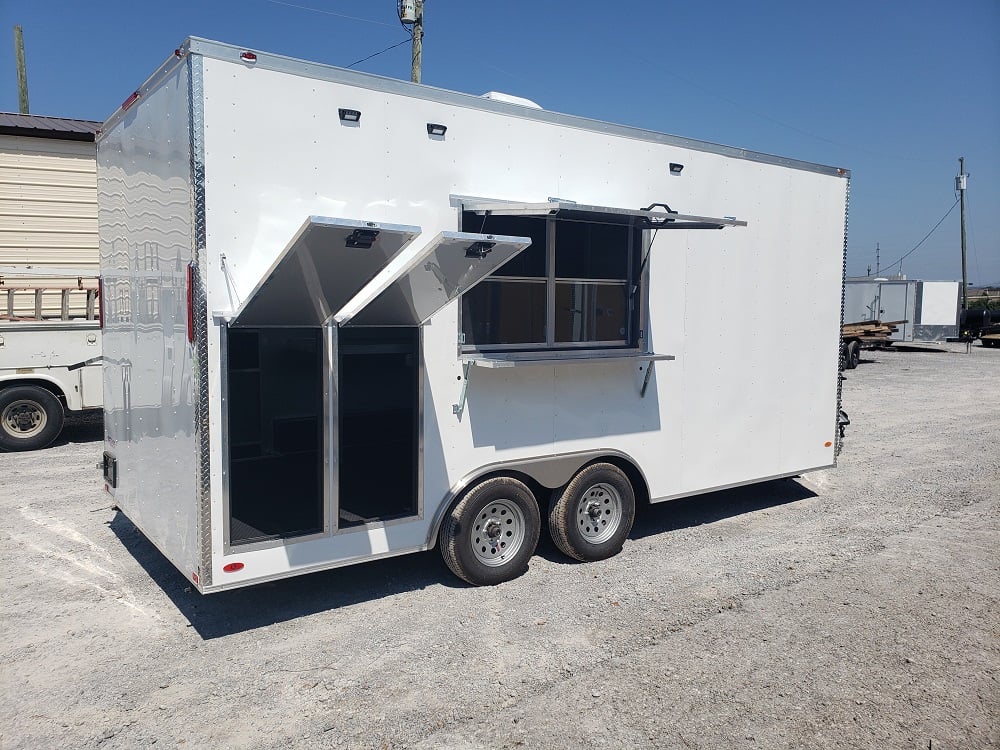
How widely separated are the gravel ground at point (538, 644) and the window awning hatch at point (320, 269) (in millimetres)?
1799

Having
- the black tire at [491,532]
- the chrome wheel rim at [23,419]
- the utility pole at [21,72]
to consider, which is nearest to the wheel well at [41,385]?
the chrome wheel rim at [23,419]

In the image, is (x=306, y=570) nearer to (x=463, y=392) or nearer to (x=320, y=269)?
(x=463, y=392)

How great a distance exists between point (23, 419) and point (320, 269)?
7095 millimetres

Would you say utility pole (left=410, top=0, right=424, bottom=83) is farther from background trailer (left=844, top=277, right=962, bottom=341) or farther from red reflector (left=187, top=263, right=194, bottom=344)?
background trailer (left=844, top=277, right=962, bottom=341)

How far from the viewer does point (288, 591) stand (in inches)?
198

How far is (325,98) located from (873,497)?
636 cm

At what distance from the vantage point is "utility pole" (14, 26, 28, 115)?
1722cm

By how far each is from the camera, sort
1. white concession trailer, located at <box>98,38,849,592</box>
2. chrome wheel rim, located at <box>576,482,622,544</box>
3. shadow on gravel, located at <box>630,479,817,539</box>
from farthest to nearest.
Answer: shadow on gravel, located at <box>630,479,817,539</box>, chrome wheel rim, located at <box>576,482,622,544</box>, white concession trailer, located at <box>98,38,849,592</box>

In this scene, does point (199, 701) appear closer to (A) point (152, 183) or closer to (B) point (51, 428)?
(A) point (152, 183)

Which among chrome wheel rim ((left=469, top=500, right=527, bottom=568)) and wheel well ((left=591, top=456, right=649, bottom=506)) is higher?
wheel well ((left=591, top=456, right=649, bottom=506))

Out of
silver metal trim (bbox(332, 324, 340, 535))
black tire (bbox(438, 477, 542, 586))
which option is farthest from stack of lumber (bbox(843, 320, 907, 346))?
silver metal trim (bbox(332, 324, 340, 535))

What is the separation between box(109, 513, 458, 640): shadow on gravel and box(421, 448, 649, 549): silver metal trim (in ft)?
1.58

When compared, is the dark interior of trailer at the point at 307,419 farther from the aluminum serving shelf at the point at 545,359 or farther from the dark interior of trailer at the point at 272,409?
the aluminum serving shelf at the point at 545,359

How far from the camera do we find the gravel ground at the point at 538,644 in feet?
11.6
